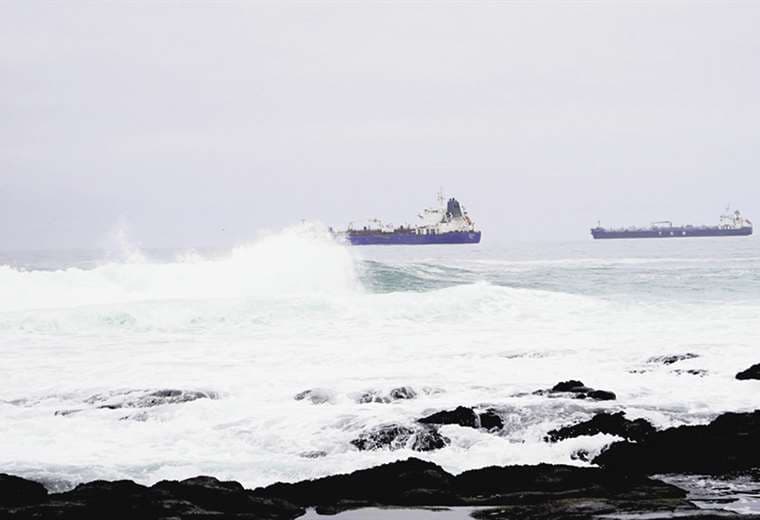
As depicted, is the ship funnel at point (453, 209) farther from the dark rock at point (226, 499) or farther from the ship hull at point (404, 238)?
the dark rock at point (226, 499)

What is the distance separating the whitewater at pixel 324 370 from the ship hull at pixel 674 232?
385 feet

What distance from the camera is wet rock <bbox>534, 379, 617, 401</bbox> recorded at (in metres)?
12.8

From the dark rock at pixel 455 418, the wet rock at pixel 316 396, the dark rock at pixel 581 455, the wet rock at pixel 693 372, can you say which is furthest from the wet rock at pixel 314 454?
the wet rock at pixel 693 372

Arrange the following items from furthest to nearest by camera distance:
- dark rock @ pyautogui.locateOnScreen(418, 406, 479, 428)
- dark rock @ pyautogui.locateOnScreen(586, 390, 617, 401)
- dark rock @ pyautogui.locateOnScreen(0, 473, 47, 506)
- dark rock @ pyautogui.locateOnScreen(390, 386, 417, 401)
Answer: dark rock @ pyautogui.locateOnScreen(390, 386, 417, 401) < dark rock @ pyautogui.locateOnScreen(586, 390, 617, 401) < dark rock @ pyautogui.locateOnScreen(418, 406, 479, 428) < dark rock @ pyautogui.locateOnScreen(0, 473, 47, 506)

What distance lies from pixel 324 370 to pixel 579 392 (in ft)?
17.2

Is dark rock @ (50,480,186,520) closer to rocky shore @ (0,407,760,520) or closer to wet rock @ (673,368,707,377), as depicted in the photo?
rocky shore @ (0,407,760,520)

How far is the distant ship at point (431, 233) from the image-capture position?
122 metres

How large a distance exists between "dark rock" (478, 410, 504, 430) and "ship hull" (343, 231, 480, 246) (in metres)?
110

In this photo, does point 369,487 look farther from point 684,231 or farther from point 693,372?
point 684,231

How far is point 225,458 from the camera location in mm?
10602

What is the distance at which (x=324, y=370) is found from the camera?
666 inches

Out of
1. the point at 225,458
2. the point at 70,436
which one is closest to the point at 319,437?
the point at 225,458

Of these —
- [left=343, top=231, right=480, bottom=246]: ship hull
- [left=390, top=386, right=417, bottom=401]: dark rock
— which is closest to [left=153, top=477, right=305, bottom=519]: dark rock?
[left=390, top=386, right=417, bottom=401]: dark rock

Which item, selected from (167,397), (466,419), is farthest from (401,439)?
(167,397)
